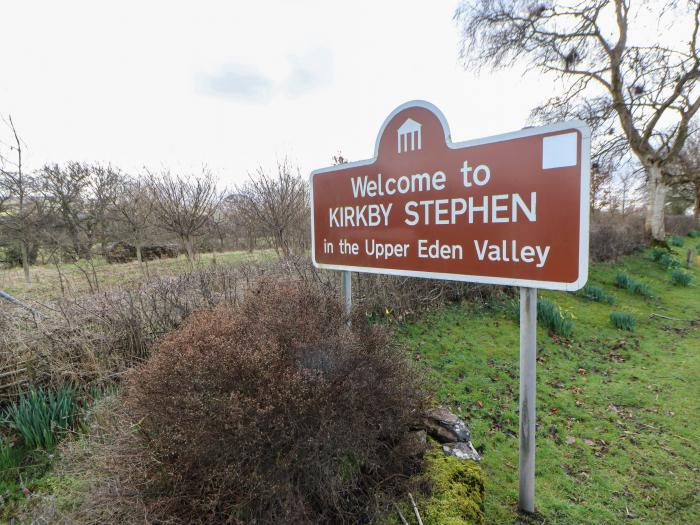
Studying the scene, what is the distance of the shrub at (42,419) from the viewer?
8.05 ft

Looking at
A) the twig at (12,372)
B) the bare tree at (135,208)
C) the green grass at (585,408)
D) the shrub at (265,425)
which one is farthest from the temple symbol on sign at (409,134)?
the bare tree at (135,208)

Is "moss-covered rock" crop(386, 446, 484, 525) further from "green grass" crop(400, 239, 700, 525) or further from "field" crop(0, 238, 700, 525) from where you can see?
"green grass" crop(400, 239, 700, 525)

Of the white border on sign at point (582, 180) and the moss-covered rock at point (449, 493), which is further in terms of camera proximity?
the moss-covered rock at point (449, 493)

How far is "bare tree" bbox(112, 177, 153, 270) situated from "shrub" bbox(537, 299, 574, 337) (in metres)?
11.2

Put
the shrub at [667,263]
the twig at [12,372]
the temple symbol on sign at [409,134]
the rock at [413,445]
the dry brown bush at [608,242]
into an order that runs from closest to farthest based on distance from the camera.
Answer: the rock at [413,445]
the temple symbol on sign at [409,134]
the twig at [12,372]
the dry brown bush at [608,242]
the shrub at [667,263]

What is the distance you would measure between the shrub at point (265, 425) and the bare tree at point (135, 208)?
36.9ft

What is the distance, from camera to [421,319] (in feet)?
17.0

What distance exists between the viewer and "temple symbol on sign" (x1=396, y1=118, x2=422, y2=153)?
2180 millimetres

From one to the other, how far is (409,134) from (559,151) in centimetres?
89

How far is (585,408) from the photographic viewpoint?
3551 mm

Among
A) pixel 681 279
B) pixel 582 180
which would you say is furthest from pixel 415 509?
pixel 681 279

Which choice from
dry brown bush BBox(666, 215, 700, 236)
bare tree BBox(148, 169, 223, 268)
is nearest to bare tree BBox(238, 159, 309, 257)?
bare tree BBox(148, 169, 223, 268)

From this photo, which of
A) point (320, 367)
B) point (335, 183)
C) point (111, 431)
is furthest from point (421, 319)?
point (111, 431)

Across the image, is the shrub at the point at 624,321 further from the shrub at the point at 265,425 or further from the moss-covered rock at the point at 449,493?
the shrub at the point at 265,425
